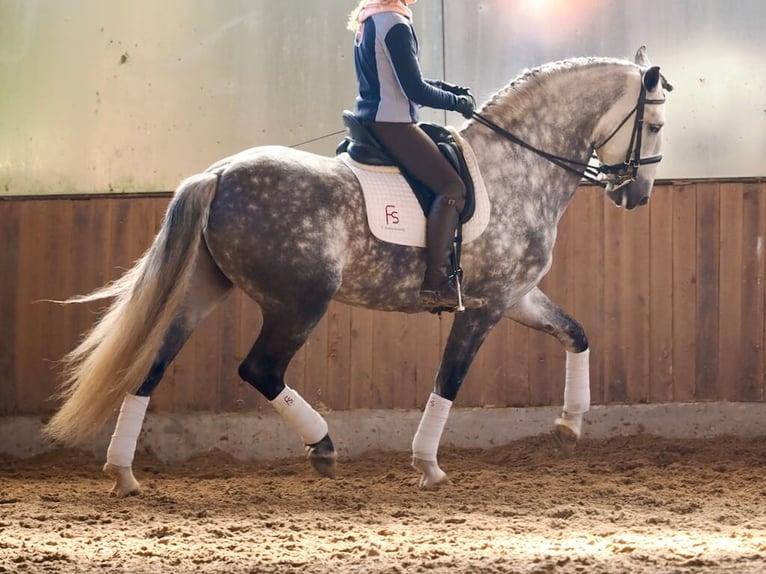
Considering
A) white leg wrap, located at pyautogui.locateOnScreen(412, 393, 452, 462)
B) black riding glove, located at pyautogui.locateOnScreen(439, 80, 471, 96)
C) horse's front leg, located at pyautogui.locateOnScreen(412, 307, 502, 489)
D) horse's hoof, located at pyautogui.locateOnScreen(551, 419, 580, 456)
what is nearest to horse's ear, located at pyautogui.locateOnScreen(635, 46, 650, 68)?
black riding glove, located at pyautogui.locateOnScreen(439, 80, 471, 96)

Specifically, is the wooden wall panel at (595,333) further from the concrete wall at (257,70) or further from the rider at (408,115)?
the rider at (408,115)

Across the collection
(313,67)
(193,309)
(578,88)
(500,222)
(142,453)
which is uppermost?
(313,67)

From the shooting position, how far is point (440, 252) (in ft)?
14.3

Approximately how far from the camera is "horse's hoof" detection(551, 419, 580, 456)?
5.04 m

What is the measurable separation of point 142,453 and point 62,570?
3122 mm

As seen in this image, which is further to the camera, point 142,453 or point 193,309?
point 142,453

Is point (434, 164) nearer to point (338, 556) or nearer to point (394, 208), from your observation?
point (394, 208)

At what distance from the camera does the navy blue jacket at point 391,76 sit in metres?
4.34

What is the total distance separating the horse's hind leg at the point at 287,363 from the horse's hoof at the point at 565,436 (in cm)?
130

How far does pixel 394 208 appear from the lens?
434 cm

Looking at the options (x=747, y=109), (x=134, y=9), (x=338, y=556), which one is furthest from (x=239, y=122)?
(x=338, y=556)

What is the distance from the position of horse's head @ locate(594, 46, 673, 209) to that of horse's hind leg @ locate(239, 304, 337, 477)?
163 cm

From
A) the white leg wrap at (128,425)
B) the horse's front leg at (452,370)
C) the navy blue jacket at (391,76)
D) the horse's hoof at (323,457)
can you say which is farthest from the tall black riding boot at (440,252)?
the white leg wrap at (128,425)

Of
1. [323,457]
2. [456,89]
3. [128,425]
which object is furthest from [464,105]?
[128,425]
